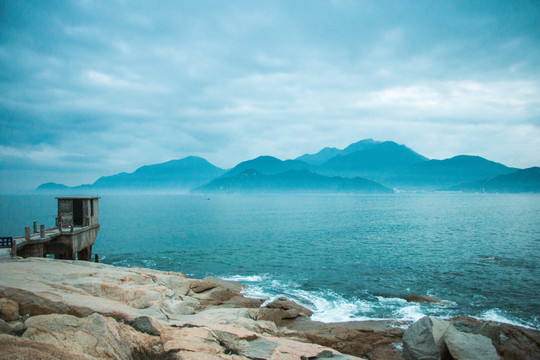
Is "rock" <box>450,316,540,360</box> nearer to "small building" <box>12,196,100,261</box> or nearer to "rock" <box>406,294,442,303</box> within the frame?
"rock" <box>406,294,442,303</box>

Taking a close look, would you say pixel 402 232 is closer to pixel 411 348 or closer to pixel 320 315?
pixel 320 315

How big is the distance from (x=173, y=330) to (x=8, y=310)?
19.6 ft

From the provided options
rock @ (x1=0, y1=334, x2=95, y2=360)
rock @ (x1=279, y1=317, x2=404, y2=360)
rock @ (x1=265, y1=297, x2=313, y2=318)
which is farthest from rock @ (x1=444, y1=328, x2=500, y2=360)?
rock @ (x1=0, y1=334, x2=95, y2=360)

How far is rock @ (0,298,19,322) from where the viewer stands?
450 inches

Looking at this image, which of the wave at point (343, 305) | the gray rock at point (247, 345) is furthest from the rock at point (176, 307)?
the wave at point (343, 305)

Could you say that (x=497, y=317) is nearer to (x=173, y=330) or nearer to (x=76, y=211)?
(x=173, y=330)

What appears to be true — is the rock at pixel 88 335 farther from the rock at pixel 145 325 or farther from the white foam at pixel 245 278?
the white foam at pixel 245 278

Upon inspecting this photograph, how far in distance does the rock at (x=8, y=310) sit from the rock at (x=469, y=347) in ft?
56.7

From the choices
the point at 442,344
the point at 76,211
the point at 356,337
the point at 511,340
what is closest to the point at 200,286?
the point at 356,337

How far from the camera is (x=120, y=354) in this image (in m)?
10.2

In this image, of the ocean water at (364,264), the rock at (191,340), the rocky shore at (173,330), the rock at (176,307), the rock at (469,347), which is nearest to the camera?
the rocky shore at (173,330)

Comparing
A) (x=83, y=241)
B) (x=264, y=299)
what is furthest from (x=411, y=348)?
(x=83, y=241)

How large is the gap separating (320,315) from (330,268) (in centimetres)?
1372

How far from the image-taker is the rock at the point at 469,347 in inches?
512
